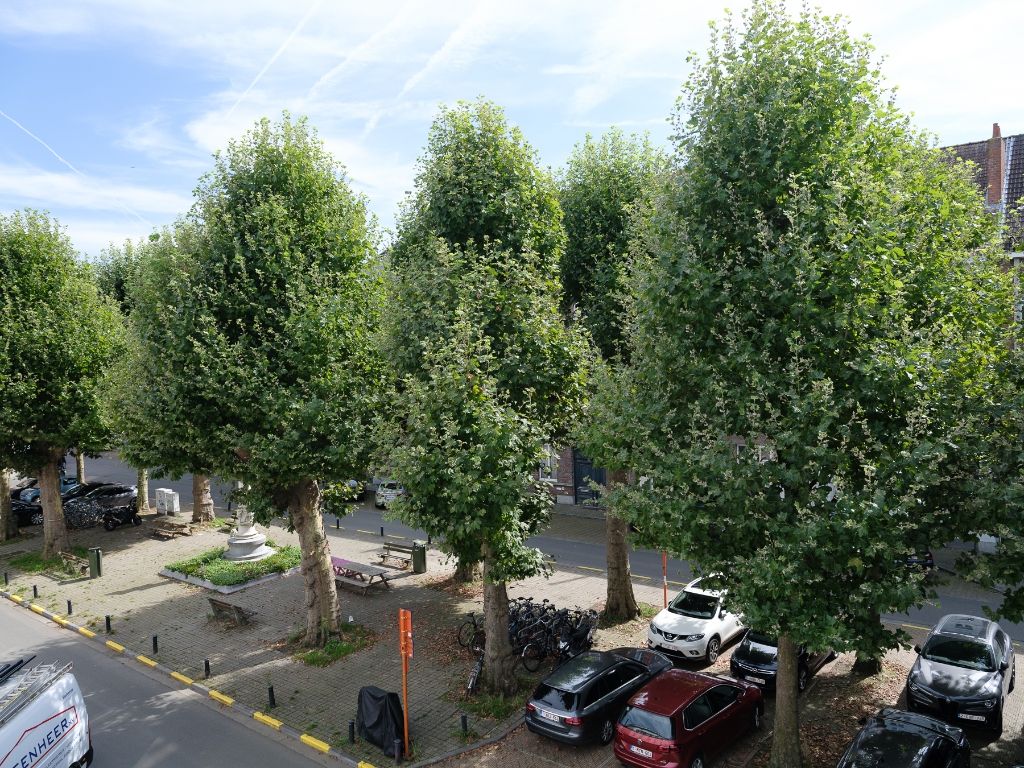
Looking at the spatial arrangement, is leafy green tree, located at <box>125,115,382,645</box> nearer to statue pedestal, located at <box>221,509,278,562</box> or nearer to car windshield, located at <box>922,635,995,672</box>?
statue pedestal, located at <box>221,509,278,562</box>

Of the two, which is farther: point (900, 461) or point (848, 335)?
point (848, 335)

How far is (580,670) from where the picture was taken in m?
12.4

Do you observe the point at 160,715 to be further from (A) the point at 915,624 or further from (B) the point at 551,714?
(A) the point at 915,624

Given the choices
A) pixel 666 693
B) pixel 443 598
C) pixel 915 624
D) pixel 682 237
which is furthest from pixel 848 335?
pixel 443 598

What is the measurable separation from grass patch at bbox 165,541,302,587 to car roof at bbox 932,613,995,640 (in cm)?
1726

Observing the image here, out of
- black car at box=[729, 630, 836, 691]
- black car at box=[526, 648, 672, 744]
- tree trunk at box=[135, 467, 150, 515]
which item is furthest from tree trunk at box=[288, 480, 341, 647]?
tree trunk at box=[135, 467, 150, 515]

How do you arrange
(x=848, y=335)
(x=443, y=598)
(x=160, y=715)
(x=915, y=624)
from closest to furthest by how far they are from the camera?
(x=848, y=335) < (x=160, y=715) < (x=915, y=624) < (x=443, y=598)

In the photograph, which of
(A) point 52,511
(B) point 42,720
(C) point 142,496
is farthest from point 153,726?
(C) point 142,496

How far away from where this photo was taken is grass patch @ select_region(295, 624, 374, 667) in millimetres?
15523

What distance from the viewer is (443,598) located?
19.5 metres

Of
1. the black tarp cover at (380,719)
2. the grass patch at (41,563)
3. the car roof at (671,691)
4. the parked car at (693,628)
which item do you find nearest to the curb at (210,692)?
the black tarp cover at (380,719)

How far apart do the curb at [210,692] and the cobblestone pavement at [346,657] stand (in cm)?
16

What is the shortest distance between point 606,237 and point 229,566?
51.4ft

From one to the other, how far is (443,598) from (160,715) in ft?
25.7
